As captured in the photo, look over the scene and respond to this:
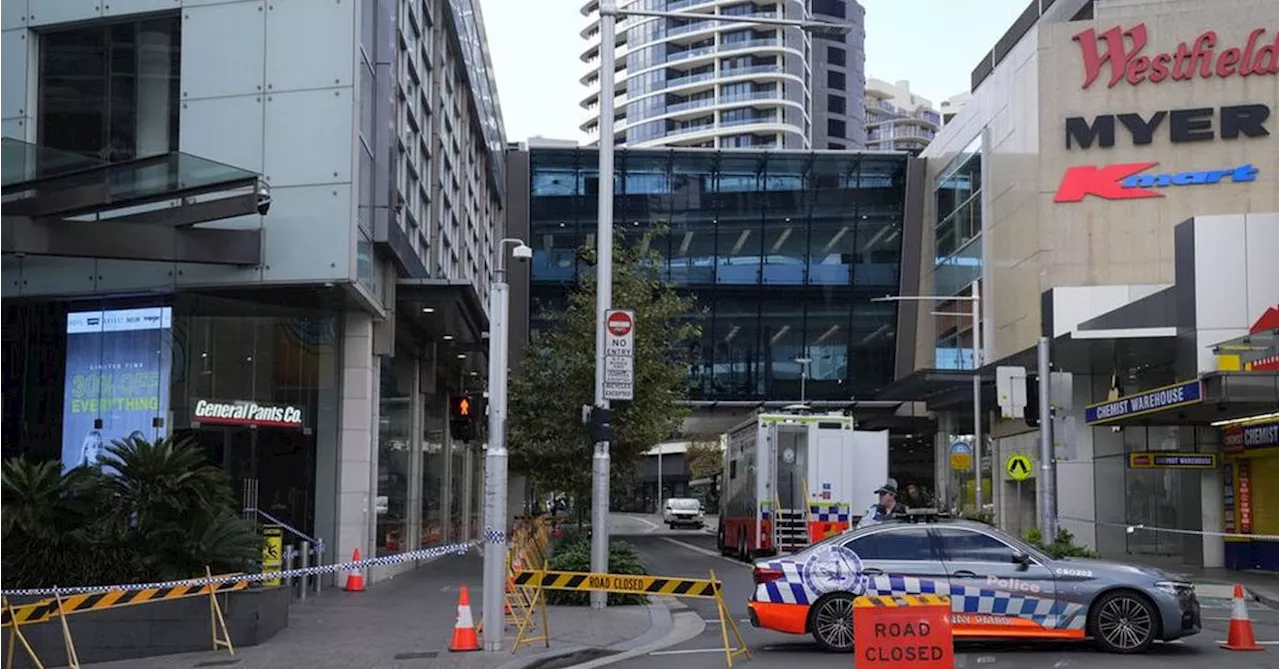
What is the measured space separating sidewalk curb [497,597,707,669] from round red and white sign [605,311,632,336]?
3.88 meters

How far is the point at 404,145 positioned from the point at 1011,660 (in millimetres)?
17490

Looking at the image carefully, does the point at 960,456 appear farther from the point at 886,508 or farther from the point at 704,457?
the point at 704,457

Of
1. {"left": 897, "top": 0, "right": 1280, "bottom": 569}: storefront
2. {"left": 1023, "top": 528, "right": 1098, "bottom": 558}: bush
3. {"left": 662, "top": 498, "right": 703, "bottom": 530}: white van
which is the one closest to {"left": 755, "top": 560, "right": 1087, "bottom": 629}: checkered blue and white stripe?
{"left": 1023, "top": 528, "right": 1098, "bottom": 558}: bush

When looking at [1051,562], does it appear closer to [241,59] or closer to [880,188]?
[241,59]

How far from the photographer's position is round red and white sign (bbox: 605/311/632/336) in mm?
18766

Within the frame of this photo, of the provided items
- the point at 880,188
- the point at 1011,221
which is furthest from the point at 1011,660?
the point at 880,188

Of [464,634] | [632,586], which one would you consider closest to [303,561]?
[464,634]

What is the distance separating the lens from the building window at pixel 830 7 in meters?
130

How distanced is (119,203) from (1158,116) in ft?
98.4

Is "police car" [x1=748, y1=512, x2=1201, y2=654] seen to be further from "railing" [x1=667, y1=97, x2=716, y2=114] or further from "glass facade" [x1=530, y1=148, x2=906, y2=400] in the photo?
"railing" [x1=667, y1=97, x2=716, y2=114]

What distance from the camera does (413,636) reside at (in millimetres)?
15992

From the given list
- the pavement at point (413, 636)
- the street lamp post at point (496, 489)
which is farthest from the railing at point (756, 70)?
the street lamp post at point (496, 489)

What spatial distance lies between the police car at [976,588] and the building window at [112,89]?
13.0 meters

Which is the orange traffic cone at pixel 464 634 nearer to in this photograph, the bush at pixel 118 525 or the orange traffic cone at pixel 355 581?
the bush at pixel 118 525
